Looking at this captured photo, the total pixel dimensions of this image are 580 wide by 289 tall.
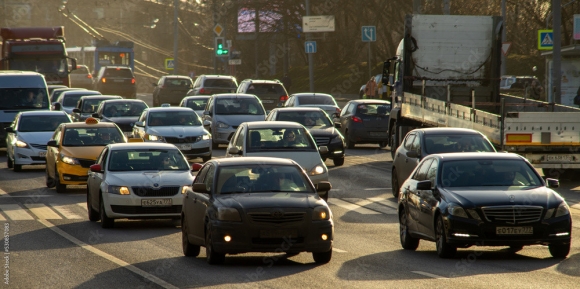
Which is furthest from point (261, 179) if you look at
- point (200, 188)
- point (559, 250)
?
point (559, 250)

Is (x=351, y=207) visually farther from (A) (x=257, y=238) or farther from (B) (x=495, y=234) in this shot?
(A) (x=257, y=238)

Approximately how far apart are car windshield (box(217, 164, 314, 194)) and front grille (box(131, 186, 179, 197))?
426 centimetres

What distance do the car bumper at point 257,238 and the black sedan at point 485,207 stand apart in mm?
1701

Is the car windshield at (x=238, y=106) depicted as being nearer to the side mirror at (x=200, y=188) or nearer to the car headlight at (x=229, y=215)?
the side mirror at (x=200, y=188)

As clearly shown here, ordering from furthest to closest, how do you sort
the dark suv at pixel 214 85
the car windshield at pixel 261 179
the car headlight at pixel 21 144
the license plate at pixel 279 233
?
the dark suv at pixel 214 85 < the car headlight at pixel 21 144 < the car windshield at pixel 261 179 < the license plate at pixel 279 233

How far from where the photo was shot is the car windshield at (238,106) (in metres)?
36.1

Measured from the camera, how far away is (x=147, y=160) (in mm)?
19422

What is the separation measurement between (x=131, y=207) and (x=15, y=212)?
3819 mm

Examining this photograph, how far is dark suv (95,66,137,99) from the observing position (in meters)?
62.8

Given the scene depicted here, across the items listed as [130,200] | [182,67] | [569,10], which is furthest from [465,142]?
[182,67]

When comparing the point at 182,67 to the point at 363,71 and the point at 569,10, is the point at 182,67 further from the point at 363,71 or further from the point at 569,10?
the point at 569,10

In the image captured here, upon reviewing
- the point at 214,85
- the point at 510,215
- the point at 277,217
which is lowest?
the point at 214,85

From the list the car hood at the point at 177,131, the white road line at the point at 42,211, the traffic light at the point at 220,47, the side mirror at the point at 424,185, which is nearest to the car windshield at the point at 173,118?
the car hood at the point at 177,131

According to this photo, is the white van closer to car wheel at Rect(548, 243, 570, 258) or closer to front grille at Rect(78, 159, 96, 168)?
front grille at Rect(78, 159, 96, 168)
